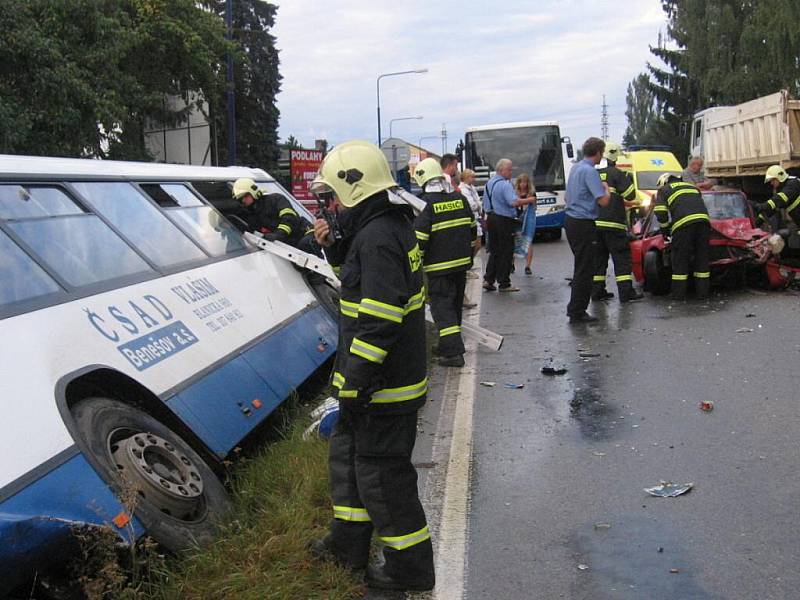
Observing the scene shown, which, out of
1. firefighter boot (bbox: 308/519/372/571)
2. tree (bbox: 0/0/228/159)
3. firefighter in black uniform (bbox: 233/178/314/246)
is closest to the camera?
firefighter boot (bbox: 308/519/372/571)

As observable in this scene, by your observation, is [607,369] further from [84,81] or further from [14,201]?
[84,81]

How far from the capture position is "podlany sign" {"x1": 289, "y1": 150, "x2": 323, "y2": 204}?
27344mm

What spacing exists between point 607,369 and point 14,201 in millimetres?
5353

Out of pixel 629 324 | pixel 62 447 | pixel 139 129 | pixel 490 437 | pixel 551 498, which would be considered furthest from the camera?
pixel 139 129

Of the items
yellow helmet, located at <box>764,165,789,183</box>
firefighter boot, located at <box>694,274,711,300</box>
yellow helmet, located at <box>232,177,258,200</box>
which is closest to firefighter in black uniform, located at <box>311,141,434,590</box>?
yellow helmet, located at <box>232,177,258,200</box>

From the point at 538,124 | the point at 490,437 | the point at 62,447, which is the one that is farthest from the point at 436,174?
the point at 538,124

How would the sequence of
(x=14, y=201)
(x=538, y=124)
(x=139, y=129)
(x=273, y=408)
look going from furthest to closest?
(x=139, y=129)
(x=538, y=124)
(x=273, y=408)
(x=14, y=201)

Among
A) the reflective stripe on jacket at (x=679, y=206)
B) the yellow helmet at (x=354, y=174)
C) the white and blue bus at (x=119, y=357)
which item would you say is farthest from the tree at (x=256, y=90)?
the yellow helmet at (x=354, y=174)

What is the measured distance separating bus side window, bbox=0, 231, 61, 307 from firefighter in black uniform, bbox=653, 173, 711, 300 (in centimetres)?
858

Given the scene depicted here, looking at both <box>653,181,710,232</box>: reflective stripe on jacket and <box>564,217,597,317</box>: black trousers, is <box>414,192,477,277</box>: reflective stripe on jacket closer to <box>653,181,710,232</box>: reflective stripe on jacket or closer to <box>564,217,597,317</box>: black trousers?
<box>564,217,597,317</box>: black trousers

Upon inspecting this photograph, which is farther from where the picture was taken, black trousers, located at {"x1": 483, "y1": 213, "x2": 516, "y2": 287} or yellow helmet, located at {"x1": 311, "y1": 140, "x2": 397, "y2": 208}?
black trousers, located at {"x1": 483, "y1": 213, "x2": 516, "y2": 287}

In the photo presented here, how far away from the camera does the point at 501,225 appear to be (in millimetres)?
13070

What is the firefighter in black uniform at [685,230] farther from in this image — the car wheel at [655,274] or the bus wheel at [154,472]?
the bus wheel at [154,472]

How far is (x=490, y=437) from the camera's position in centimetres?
613
